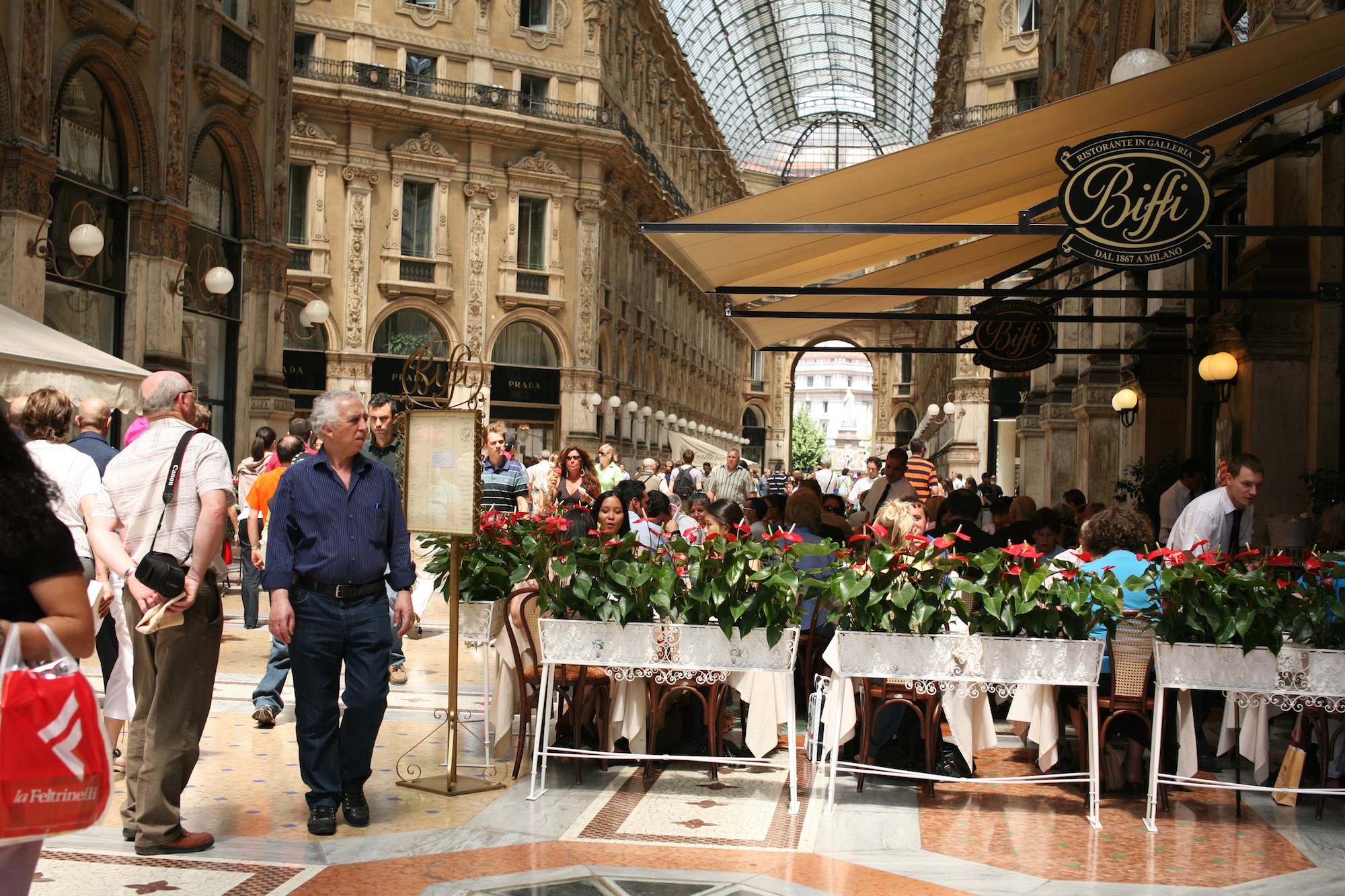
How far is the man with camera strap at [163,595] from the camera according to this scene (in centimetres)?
486

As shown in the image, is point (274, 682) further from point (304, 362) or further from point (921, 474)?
point (304, 362)

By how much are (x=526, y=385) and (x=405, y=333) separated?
376 centimetres

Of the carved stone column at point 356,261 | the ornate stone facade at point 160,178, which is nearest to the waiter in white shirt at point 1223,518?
the ornate stone facade at point 160,178

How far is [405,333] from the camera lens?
36.6 m

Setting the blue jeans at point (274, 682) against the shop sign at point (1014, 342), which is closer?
the blue jeans at point (274, 682)

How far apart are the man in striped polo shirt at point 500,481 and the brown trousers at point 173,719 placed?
5.76 meters

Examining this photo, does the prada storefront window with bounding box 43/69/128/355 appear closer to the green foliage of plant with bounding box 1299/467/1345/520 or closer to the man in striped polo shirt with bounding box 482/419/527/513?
the man in striped polo shirt with bounding box 482/419/527/513

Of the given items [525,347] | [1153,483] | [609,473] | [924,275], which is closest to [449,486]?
[924,275]

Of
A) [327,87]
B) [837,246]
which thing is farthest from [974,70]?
[837,246]

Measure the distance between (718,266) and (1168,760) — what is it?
465cm

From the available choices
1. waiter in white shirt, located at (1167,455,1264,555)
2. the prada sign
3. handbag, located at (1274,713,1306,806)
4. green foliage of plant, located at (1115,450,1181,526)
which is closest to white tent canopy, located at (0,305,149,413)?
the prada sign

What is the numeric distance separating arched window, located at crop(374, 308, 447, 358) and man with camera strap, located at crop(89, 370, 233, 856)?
31.5 m

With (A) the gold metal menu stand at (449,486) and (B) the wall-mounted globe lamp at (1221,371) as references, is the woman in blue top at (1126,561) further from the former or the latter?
(B) the wall-mounted globe lamp at (1221,371)

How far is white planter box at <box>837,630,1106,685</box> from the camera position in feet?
18.6
